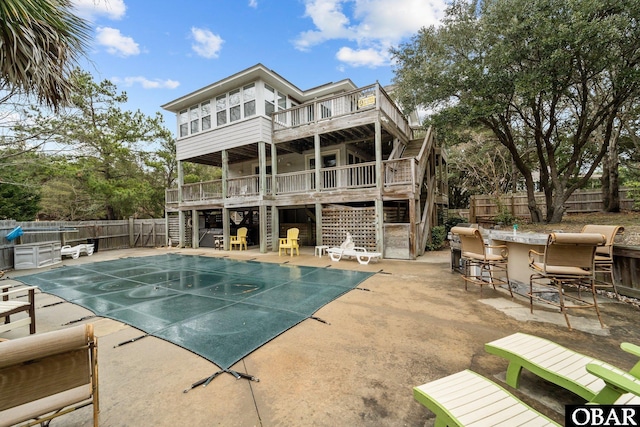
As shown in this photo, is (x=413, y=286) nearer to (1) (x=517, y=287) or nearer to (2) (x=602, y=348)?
(1) (x=517, y=287)

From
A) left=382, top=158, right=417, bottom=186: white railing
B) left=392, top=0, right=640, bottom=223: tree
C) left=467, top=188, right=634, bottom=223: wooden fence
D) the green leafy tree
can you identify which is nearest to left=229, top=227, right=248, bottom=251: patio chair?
left=382, top=158, right=417, bottom=186: white railing

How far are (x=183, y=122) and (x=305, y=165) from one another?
7378mm

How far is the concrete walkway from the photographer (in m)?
2.10

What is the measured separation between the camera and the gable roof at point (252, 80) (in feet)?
37.4

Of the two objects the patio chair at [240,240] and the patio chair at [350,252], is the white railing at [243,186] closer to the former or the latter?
the patio chair at [240,240]

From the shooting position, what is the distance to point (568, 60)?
683cm

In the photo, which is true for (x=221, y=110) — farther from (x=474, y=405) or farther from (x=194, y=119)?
(x=474, y=405)

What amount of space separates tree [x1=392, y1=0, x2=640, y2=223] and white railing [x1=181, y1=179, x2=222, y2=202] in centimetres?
1015

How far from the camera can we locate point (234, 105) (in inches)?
496

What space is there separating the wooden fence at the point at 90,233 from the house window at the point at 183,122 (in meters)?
5.61

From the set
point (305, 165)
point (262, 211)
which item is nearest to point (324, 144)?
point (305, 165)

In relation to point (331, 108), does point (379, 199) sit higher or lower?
lower

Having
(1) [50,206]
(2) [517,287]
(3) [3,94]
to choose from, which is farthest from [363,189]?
(1) [50,206]

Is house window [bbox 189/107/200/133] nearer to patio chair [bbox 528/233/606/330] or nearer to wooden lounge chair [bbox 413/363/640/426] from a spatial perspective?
patio chair [bbox 528/233/606/330]
